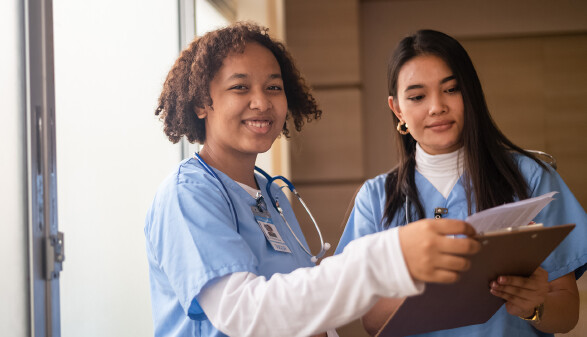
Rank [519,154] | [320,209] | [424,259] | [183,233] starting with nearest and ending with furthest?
[424,259]
[183,233]
[519,154]
[320,209]

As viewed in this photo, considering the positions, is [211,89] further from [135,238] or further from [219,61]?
[135,238]

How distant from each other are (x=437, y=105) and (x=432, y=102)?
18mm

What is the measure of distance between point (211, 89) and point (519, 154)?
83 centimetres

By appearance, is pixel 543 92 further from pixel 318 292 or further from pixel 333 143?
pixel 318 292

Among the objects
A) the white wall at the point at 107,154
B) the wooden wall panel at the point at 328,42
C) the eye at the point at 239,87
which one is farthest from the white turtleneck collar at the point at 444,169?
the wooden wall panel at the point at 328,42

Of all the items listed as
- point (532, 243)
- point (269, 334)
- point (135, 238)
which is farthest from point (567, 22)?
point (269, 334)

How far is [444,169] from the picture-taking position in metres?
1.57

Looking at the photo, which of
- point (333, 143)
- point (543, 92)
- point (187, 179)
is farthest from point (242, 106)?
point (543, 92)

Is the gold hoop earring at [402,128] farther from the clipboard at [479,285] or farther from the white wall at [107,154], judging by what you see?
the white wall at [107,154]

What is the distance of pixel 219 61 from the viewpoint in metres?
1.27

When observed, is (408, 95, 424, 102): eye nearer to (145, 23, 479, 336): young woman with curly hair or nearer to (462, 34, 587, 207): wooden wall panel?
(145, 23, 479, 336): young woman with curly hair

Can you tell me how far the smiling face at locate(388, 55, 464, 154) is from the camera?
1468 mm

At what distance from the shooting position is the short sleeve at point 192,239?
0.98 m

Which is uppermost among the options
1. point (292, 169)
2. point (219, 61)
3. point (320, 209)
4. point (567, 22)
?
point (567, 22)
